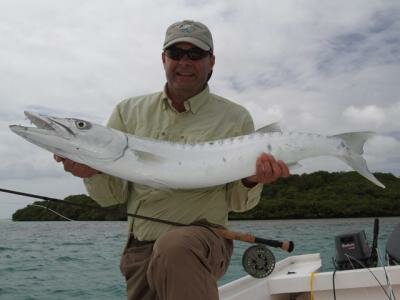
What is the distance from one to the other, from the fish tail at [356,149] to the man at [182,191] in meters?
0.62

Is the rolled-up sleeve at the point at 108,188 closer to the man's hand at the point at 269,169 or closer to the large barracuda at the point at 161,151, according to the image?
the large barracuda at the point at 161,151

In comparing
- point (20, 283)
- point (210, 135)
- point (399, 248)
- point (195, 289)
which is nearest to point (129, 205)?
point (210, 135)

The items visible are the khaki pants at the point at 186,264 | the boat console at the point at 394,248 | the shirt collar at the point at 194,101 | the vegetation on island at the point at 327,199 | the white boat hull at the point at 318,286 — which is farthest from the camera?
the vegetation on island at the point at 327,199

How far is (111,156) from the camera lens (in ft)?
11.0

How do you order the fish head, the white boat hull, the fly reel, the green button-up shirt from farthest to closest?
the white boat hull → the fly reel → the green button-up shirt → the fish head

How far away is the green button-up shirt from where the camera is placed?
11.8ft

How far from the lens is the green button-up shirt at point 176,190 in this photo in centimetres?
359

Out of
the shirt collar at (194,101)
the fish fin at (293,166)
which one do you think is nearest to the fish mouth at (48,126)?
the shirt collar at (194,101)

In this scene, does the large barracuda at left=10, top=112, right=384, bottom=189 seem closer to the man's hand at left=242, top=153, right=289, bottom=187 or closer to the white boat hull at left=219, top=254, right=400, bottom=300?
the man's hand at left=242, top=153, right=289, bottom=187

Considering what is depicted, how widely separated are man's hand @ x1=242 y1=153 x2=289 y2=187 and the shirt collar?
27.6 inches

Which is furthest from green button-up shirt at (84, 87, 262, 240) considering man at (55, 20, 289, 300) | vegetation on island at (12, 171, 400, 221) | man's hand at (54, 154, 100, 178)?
vegetation on island at (12, 171, 400, 221)

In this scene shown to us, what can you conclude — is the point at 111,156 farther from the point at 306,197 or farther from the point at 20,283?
the point at 306,197

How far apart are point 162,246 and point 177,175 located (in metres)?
0.64

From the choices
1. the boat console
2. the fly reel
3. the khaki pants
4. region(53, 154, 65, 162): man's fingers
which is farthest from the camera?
the boat console
